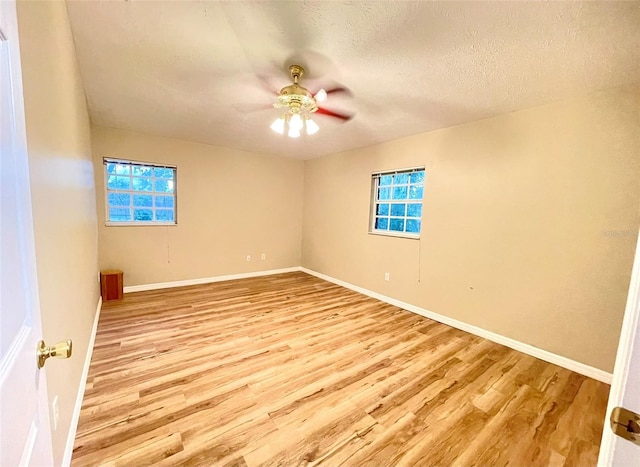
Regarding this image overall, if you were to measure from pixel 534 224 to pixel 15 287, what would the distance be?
11.3 feet

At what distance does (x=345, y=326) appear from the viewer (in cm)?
312

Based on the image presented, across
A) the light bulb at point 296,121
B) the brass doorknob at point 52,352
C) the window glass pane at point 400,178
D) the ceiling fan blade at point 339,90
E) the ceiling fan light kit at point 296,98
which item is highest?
the ceiling fan blade at point 339,90

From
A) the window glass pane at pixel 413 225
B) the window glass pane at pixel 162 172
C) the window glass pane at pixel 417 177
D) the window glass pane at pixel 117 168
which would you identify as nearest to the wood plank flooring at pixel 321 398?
the window glass pane at pixel 413 225

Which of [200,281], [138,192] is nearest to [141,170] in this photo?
[138,192]

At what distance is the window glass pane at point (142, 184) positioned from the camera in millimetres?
4098

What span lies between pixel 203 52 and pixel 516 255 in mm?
3369

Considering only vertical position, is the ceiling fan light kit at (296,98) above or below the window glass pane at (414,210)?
above

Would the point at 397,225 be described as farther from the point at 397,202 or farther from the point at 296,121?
the point at 296,121

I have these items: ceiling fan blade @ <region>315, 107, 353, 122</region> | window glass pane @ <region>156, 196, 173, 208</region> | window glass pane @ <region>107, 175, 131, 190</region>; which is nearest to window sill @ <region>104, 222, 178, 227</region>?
window glass pane @ <region>156, 196, 173, 208</region>

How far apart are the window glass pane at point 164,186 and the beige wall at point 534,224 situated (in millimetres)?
3529

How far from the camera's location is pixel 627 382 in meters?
0.59

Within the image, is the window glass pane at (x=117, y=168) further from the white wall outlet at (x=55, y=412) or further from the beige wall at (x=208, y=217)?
the white wall outlet at (x=55, y=412)

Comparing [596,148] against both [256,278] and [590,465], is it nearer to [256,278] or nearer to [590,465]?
[590,465]

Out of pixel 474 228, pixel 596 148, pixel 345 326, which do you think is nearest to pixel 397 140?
pixel 474 228
